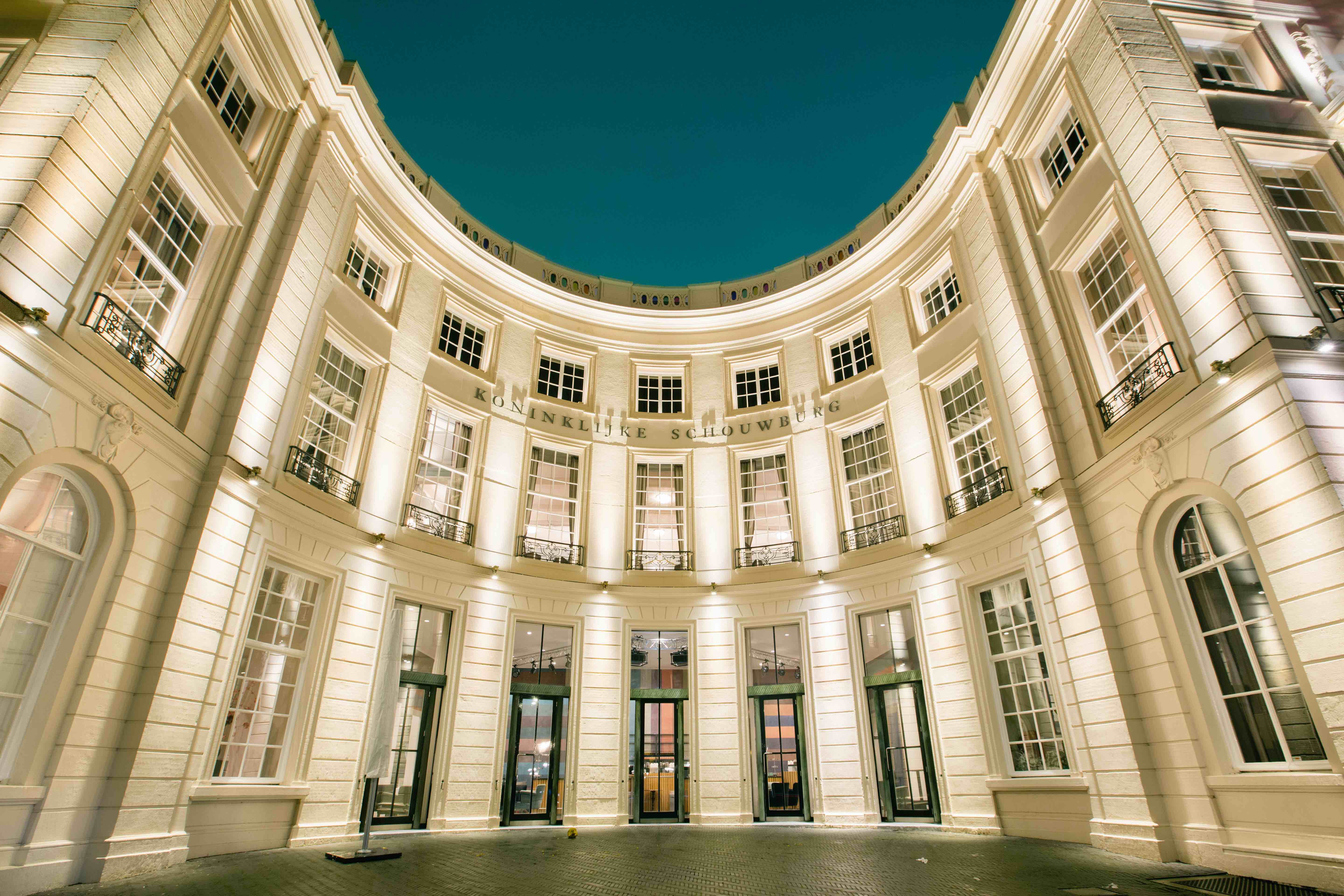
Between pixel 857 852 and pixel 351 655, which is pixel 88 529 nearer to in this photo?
pixel 351 655

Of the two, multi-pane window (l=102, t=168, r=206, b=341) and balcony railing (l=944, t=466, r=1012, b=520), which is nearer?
multi-pane window (l=102, t=168, r=206, b=341)

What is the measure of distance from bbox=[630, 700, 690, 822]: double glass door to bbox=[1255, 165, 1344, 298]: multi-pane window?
1120cm

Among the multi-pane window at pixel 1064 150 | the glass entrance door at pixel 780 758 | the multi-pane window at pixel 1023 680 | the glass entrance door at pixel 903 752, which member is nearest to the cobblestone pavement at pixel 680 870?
the multi-pane window at pixel 1023 680

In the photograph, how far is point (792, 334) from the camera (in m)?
15.1

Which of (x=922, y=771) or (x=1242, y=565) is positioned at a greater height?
(x=1242, y=565)

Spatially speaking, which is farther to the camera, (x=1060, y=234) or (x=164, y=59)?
(x=1060, y=234)

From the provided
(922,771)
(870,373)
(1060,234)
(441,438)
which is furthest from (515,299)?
(922,771)

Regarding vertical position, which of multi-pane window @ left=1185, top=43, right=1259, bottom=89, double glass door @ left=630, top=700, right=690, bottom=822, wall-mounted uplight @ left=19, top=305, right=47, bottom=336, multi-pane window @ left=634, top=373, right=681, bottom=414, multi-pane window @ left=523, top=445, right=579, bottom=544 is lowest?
double glass door @ left=630, top=700, right=690, bottom=822

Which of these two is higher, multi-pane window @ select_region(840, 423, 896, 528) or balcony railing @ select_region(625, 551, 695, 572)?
multi-pane window @ select_region(840, 423, 896, 528)

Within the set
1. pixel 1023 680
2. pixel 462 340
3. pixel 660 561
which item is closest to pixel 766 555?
pixel 660 561

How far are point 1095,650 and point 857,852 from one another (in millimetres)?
3701

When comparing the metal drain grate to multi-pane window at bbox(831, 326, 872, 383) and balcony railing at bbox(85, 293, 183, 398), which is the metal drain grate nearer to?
multi-pane window at bbox(831, 326, 872, 383)

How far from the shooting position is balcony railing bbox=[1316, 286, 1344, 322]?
644 cm

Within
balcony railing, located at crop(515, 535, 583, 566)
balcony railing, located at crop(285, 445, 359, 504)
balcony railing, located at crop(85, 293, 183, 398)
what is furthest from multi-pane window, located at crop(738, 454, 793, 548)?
balcony railing, located at crop(85, 293, 183, 398)
